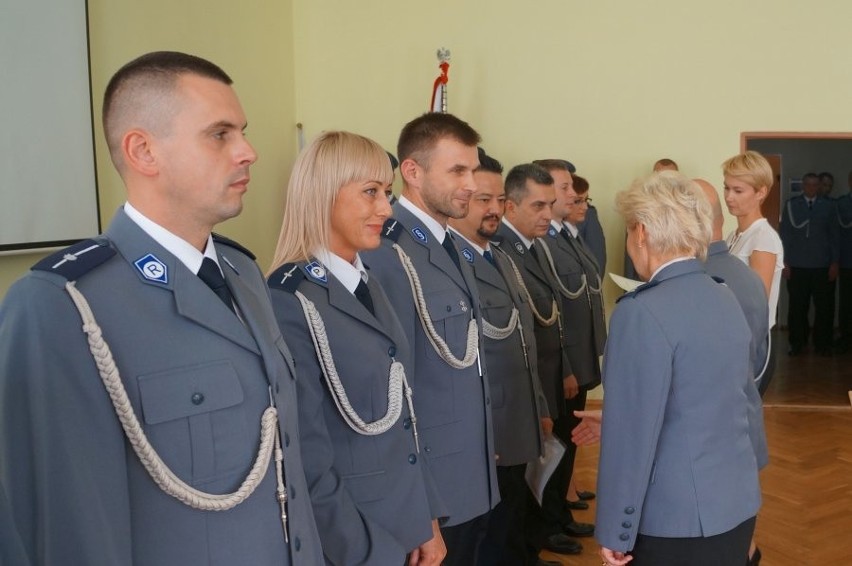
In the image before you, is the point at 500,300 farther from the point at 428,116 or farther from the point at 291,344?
the point at 291,344

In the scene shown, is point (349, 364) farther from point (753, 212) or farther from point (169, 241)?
point (753, 212)

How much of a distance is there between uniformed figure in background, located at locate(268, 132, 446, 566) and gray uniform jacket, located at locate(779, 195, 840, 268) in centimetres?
710

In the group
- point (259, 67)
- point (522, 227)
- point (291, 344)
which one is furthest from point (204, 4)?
point (291, 344)

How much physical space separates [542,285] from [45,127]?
7.24 feet

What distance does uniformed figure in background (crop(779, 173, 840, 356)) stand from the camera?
8008 mm

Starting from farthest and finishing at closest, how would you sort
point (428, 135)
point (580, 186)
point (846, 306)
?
1. point (846, 306)
2. point (580, 186)
3. point (428, 135)

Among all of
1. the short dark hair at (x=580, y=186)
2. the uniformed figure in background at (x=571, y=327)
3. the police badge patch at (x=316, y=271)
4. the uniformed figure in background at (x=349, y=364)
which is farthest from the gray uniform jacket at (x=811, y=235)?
the police badge patch at (x=316, y=271)

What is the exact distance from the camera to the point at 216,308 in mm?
1258

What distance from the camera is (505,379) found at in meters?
2.83

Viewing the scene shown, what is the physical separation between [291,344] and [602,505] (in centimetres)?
89

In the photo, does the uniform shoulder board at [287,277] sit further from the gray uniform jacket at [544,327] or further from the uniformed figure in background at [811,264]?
the uniformed figure in background at [811,264]

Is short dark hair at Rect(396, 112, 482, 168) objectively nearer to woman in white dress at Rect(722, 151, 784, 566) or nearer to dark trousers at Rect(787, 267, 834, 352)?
woman in white dress at Rect(722, 151, 784, 566)

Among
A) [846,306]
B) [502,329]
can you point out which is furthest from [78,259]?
[846,306]

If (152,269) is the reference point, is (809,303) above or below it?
below
